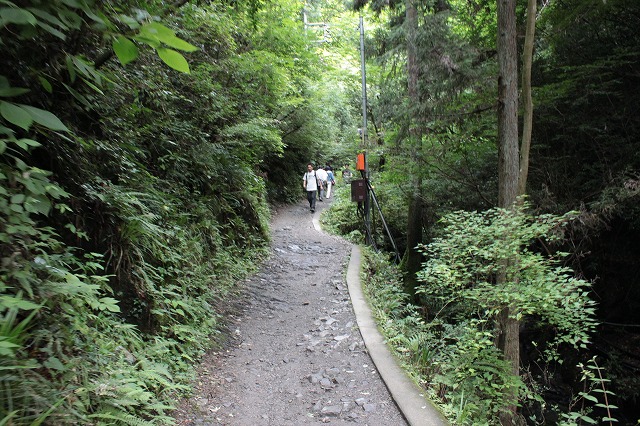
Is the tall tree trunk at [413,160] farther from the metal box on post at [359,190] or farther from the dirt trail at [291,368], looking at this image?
the dirt trail at [291,368]

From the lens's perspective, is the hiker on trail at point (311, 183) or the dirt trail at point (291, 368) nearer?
the dirt trail at point (291, 368)

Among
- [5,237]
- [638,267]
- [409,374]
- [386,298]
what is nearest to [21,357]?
[5,237]

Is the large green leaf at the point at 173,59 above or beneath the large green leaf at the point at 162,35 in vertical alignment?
beneath

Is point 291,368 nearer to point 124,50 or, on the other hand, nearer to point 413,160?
point 124,50

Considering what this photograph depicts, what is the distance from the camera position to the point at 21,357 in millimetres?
Result: 2084

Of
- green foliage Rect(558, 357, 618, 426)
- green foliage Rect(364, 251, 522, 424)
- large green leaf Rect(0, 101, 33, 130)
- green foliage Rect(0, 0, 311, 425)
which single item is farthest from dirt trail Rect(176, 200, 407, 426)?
large green leaf Rect(0, 101, 33, 130)

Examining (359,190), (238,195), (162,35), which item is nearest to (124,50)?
(162,35)

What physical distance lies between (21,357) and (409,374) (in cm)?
353

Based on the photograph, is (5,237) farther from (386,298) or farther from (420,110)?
(420,110)

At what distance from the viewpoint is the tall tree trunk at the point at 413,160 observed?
32.4ft

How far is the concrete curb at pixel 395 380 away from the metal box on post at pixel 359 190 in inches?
223

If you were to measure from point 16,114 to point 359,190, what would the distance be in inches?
419

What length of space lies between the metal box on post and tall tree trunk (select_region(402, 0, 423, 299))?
147 centimetres

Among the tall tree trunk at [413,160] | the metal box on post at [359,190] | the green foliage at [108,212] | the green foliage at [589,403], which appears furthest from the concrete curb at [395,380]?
the metal box on post at [359,190]
